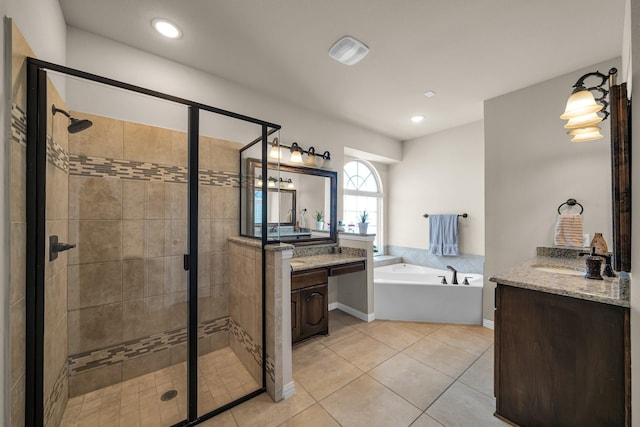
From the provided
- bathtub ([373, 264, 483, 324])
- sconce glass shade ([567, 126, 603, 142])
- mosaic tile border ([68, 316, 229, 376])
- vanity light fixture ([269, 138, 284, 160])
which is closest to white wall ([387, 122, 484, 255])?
bathtub ([373, 264, 483, 324])

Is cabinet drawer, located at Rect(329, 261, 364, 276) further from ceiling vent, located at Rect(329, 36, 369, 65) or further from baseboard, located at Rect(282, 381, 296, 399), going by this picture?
ceiling vent, located at Rect(329, 36, 369, 65)

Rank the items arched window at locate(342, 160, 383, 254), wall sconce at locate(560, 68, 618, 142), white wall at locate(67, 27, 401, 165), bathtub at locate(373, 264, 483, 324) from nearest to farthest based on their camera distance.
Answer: wall sconce at locate(560, 68, 618, 142)
white wall at locate(67, 27, 401, 165)
bathtub at locate(373, 264, 483, 324)
arched window at locate(342, 160, 383, 254)

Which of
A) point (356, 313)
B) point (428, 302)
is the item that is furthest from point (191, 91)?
point (428, 302)

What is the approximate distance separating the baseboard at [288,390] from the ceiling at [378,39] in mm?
2569

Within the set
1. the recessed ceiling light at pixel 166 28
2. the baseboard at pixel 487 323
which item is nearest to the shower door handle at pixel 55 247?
the recessed ceiling light at pixel 166 28

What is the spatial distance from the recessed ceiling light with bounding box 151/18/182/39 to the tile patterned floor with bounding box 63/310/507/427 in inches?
94.5

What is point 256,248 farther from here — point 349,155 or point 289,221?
point 349,155

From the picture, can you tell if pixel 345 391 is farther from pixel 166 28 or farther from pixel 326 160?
pixel 166 28

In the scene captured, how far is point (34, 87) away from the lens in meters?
1.10

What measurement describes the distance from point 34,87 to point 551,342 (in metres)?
2.93

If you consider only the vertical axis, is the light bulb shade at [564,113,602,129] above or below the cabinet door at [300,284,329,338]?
above

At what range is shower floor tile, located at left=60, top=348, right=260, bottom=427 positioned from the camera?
4.94 feet

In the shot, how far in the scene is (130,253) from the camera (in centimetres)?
182

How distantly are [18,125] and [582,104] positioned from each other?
2.86 metres
